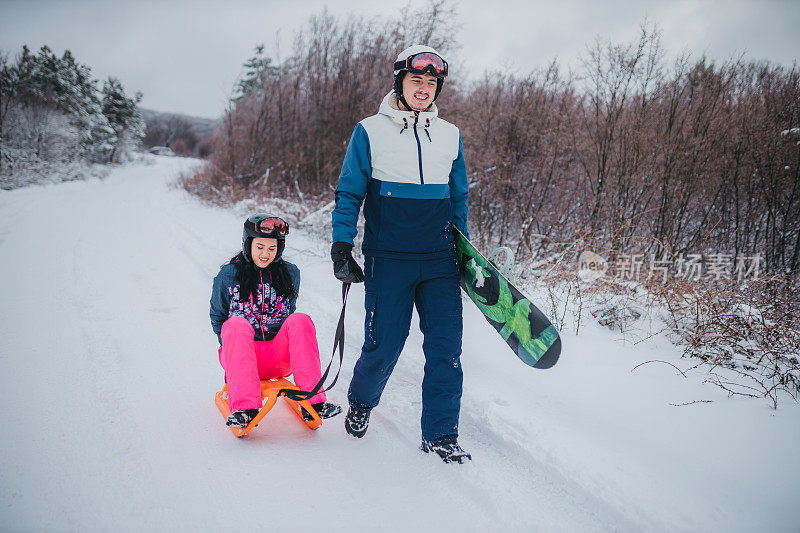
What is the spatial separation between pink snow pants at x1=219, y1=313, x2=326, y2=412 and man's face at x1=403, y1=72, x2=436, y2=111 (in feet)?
4.24

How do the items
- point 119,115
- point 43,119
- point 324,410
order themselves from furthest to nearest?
point 119,115, point 43,119, point 324,410

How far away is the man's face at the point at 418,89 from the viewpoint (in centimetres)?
203

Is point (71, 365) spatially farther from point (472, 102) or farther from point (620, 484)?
point (472, 102)

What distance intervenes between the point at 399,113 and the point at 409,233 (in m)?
0.60

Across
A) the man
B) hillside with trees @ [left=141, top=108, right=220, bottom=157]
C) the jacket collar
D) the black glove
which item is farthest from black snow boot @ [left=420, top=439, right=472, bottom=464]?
hillside with trees @ [left=141, top=108, right=220, bottom=157]

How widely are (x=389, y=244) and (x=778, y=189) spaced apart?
748cm

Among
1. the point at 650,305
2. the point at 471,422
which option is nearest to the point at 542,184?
the point at 650,305

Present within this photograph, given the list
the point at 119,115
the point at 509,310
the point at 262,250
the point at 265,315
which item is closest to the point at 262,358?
the point at 265,315

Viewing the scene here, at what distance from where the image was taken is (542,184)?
24.8ft

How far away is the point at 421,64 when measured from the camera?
1.99 metres

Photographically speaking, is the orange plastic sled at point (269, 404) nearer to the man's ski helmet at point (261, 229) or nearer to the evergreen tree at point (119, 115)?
the man's ski helmet at point (261, 229)

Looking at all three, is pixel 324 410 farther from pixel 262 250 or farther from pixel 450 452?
pixel 262 250

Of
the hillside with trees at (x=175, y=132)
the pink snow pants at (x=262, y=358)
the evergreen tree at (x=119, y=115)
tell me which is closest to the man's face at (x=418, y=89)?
the pink snow pants at (x=262, y=358)

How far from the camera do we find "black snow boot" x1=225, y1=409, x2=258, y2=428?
6.72 ft
